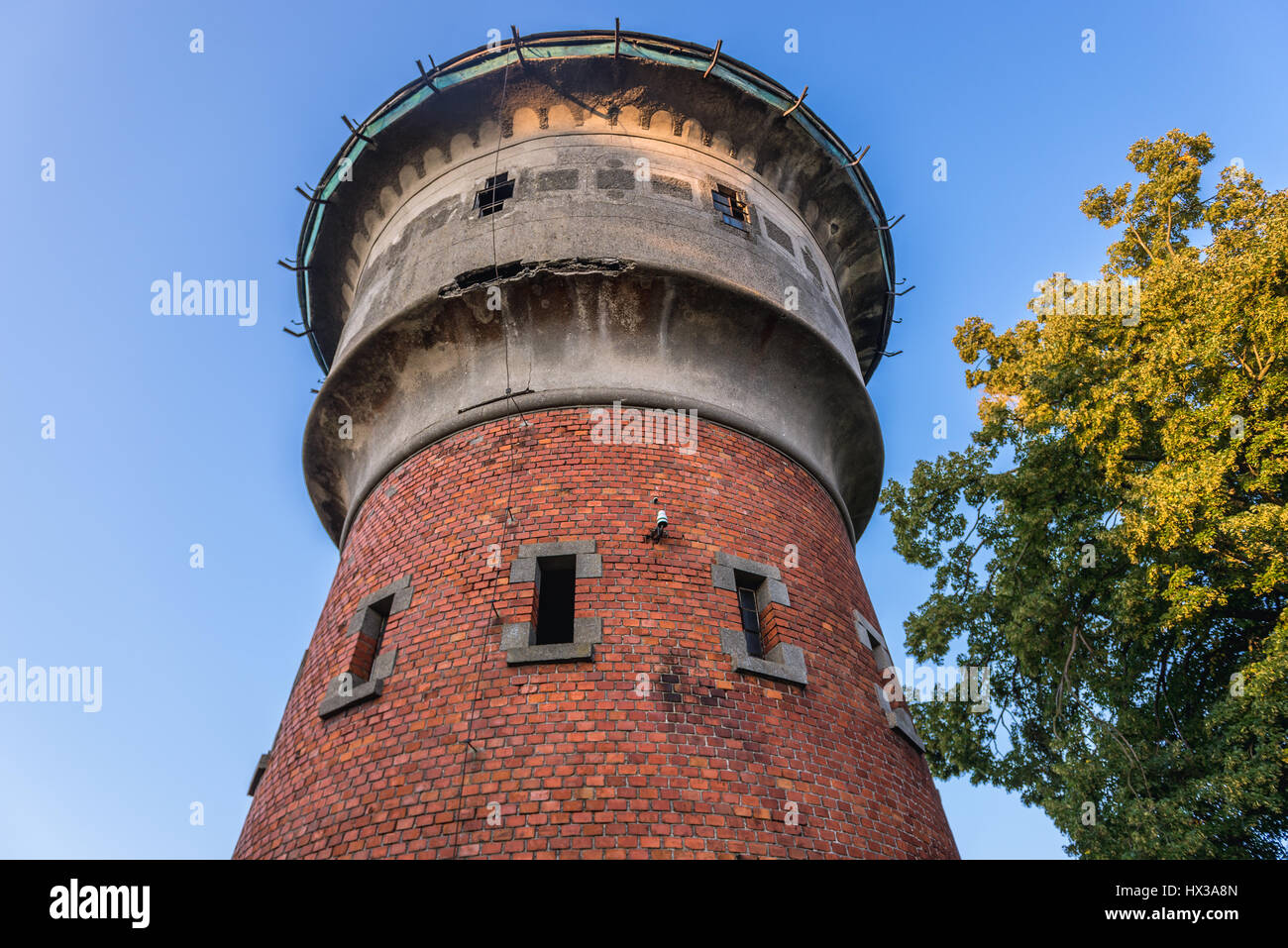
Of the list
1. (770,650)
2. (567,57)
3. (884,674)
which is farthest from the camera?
(567,57)

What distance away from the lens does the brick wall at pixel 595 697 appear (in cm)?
587

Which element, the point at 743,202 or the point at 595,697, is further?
the point at 743,202

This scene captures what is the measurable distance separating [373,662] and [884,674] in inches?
196

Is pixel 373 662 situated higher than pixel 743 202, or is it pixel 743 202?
pixel 743 202

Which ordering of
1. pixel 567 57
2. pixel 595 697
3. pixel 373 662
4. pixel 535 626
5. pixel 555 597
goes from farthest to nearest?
pixel 567 57 < pixel 555 597 < pixel 373 662 < pixel 535 626 < pixel 595 697

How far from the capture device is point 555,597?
909cm

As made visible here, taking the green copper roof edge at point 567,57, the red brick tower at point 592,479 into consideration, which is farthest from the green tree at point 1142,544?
the green copper roof edge at point 567,57

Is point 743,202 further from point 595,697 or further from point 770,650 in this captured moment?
point 595,697

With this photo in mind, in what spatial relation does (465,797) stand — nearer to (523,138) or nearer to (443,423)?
(443,423)

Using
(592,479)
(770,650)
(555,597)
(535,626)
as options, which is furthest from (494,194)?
(770,650)

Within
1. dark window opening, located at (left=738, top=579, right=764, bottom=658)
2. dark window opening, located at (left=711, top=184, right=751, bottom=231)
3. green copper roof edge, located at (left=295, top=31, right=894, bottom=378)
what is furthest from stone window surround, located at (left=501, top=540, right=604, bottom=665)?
green copper roof edge, located at (left=295, top=31, right=894, bottom=378)

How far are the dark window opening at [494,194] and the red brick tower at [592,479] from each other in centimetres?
3
